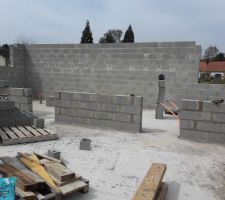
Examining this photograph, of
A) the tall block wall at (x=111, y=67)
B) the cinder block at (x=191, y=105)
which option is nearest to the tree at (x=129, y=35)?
the tall block wall at (x=111, y=67)

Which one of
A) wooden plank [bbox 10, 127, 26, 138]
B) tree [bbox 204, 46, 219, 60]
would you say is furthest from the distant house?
wooden plank [bbox 10, 127, 26, 138]

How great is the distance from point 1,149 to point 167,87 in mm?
7170

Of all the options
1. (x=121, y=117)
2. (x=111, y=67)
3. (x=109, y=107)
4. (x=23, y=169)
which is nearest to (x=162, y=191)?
(x=23, y=169)

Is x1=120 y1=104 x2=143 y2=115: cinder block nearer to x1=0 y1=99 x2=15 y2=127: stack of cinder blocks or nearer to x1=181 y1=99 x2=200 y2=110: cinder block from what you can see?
x1=181 y1=99 x2=200 y2=110: cinder block

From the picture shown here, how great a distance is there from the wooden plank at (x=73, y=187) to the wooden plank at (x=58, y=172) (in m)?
0.09

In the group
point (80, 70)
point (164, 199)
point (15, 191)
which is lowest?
point (164, 199)

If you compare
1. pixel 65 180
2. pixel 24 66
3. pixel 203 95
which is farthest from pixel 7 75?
pixel 65 180

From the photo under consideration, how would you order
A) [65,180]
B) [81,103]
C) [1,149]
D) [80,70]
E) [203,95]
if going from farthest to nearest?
[80,70]
[203,95]
[81,103]
[1,149]
[65,180]

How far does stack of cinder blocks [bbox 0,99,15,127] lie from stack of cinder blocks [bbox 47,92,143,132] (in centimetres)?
155

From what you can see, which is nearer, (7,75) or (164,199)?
(164,199)

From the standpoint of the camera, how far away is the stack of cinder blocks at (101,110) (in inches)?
292

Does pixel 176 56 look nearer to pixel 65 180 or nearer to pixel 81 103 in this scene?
pixel 81 103

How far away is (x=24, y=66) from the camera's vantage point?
14.1 meters

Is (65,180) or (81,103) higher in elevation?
(81,103)
